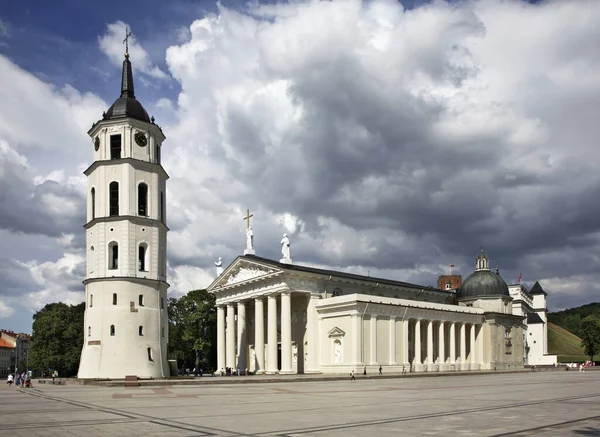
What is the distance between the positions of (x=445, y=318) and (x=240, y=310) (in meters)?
26.8

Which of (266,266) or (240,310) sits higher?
(266,266)

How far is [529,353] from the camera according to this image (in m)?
142

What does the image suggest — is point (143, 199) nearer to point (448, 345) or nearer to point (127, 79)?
point (127, 79)

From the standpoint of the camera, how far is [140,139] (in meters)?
57.3

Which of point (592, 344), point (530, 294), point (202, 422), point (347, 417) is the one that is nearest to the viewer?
point (202, 422)

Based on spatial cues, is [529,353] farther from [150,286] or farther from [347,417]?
[347,417]

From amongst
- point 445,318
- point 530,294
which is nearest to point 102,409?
point 445,318

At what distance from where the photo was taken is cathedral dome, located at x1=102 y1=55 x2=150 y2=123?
5734cm

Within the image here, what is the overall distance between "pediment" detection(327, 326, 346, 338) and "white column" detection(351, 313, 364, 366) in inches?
73.3

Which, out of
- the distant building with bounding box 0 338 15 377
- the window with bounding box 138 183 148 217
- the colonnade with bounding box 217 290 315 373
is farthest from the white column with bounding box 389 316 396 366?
the distant building with bounding box 0 338 15 377

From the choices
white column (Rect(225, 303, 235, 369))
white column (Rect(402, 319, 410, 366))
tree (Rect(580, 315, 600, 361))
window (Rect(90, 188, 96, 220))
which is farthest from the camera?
tree (Rect(580, 315, 600, 361))

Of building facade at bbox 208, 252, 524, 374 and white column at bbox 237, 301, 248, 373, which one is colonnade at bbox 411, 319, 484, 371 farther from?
white column at bbox 237, 301, 248, 373

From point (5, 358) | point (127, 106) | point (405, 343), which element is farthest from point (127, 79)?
point (5, 358)

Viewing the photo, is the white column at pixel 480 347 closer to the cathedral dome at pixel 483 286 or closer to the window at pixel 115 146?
the cathedral dome at pixel 483 286
